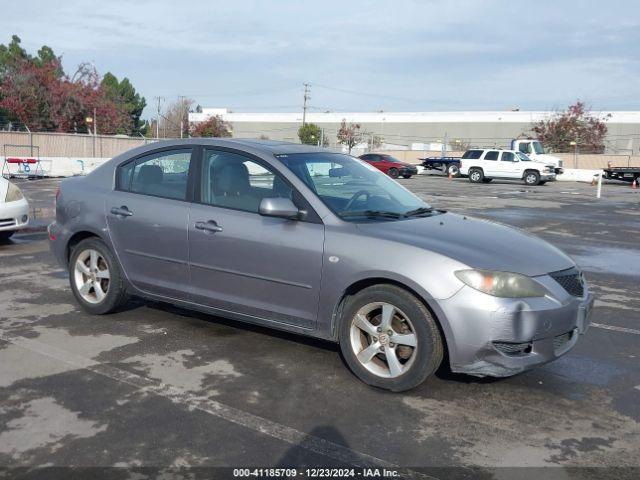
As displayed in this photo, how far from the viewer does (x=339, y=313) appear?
4.52 meters

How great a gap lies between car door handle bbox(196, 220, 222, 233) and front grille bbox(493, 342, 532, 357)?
224 cm

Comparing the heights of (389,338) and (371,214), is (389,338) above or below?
below

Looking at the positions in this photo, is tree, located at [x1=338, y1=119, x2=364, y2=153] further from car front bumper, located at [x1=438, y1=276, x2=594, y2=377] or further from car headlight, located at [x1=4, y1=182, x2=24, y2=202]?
car front bumper, located at [x1=438, y1=276, x2=594, y2=377]

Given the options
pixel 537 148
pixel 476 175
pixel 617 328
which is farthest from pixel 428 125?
pixel 617 328

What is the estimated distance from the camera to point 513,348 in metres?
4.04

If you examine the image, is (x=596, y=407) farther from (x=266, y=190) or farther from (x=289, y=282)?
(x=266, y=190)

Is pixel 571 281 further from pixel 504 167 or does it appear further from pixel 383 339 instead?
pixel 504 167

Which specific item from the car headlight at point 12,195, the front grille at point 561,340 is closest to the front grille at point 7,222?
the car headlight at point 12,195

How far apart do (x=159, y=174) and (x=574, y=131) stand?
56232 mm

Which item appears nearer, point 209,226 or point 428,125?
point 209,226

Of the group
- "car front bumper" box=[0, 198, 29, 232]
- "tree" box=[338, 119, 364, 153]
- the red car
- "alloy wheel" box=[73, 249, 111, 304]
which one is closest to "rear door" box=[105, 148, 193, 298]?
"alloy wheel" box=[73, 249, 111, 304]

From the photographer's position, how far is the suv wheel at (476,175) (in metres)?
36.0

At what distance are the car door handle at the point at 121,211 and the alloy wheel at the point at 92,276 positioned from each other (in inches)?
17.6

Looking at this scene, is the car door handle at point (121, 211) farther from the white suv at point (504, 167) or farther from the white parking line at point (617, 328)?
the white suv at point (504, 167)
